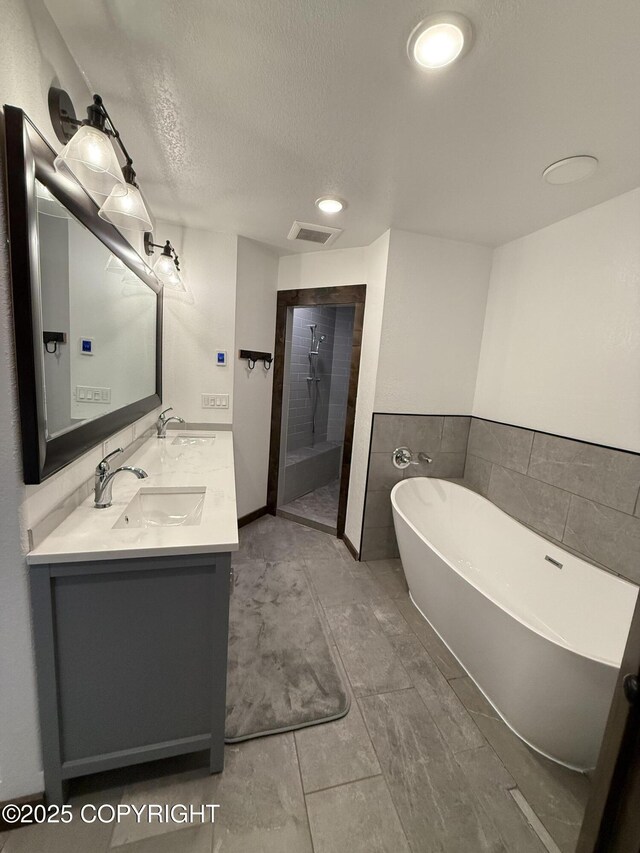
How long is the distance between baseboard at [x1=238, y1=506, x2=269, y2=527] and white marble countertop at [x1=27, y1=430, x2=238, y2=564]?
1.33 metres

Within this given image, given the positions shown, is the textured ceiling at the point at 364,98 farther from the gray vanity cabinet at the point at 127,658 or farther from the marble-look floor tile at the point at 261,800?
the marble-look floor tile at the point at 261,800

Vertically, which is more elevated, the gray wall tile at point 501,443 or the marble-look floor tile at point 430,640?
the gray wall tile at point 501,443

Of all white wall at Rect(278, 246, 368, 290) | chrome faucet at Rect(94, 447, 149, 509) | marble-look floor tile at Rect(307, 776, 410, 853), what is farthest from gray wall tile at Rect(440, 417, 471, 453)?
chrome faucet at Rect(94, 447, 149, 509)

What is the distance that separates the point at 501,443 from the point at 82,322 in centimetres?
255

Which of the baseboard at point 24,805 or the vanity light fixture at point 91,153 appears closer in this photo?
the vanity light fixture at point 91,153

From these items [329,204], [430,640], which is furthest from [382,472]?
[329,204]

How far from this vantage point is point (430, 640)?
6.10 ft

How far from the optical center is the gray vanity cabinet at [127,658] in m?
0.97

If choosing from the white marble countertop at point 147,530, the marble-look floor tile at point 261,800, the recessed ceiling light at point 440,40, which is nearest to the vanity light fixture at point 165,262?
the white marble countertop at point 147,530

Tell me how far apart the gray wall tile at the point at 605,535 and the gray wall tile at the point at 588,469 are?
0.17ft

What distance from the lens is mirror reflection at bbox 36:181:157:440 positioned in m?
0.97

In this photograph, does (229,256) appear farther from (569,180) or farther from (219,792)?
(219,792)

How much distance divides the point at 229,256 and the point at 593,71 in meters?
2.18

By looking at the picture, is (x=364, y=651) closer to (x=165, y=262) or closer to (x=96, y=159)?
(x=96, y=159)
